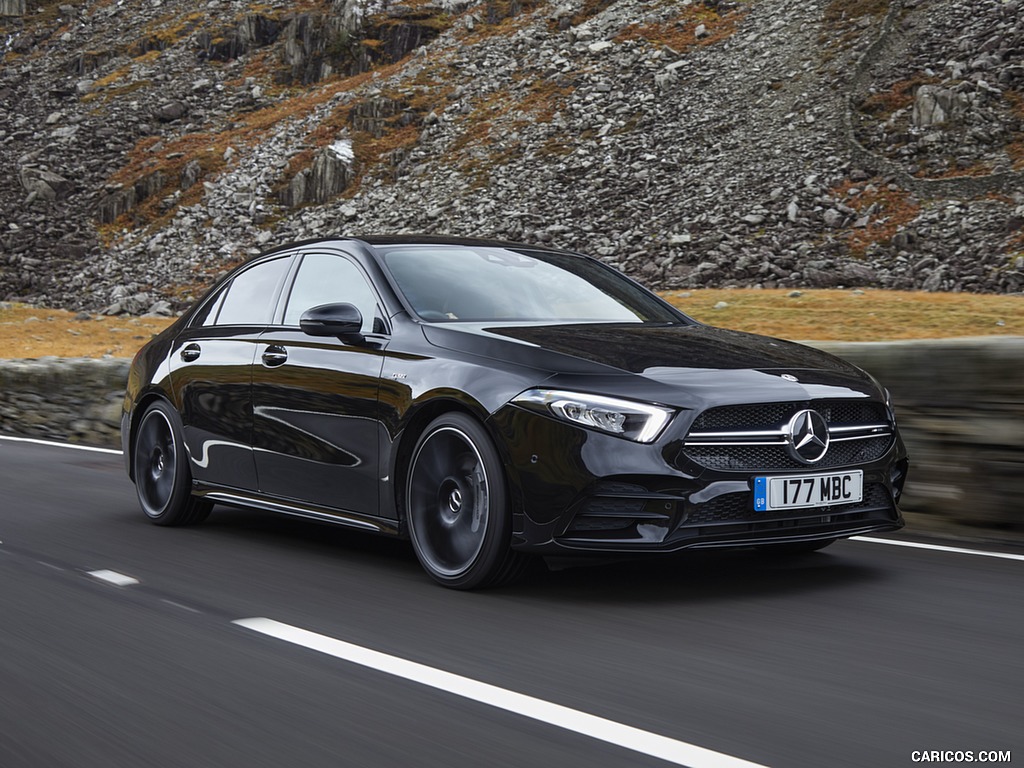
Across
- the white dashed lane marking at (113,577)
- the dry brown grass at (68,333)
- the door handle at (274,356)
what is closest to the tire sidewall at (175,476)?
the door handle at (274,356)

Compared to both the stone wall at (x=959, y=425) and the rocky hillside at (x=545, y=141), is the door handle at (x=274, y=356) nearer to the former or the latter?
the stone wall at (x=959, y=425)

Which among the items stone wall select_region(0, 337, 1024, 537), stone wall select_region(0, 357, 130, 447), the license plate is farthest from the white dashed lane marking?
stone wall select_region(0, 357, 130, 447)

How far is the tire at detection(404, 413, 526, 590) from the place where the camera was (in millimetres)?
5211

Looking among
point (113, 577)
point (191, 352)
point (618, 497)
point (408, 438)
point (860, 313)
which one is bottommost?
point (113, 577)

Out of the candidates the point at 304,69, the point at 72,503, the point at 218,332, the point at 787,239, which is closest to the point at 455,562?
the point at 218,332

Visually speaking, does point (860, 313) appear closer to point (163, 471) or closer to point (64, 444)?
point (64, 444)

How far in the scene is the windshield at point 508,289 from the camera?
607cm

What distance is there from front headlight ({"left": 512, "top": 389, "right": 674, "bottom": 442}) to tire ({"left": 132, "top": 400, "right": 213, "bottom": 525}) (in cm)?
313

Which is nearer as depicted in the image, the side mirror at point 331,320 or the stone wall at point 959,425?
the side mirror at point 331,320

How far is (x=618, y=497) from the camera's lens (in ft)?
16.2

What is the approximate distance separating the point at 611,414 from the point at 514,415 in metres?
0.39

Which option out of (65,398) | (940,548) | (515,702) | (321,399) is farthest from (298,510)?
(65,398)

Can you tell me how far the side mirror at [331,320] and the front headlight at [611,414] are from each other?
1235 mm

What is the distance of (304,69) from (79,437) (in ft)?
176
